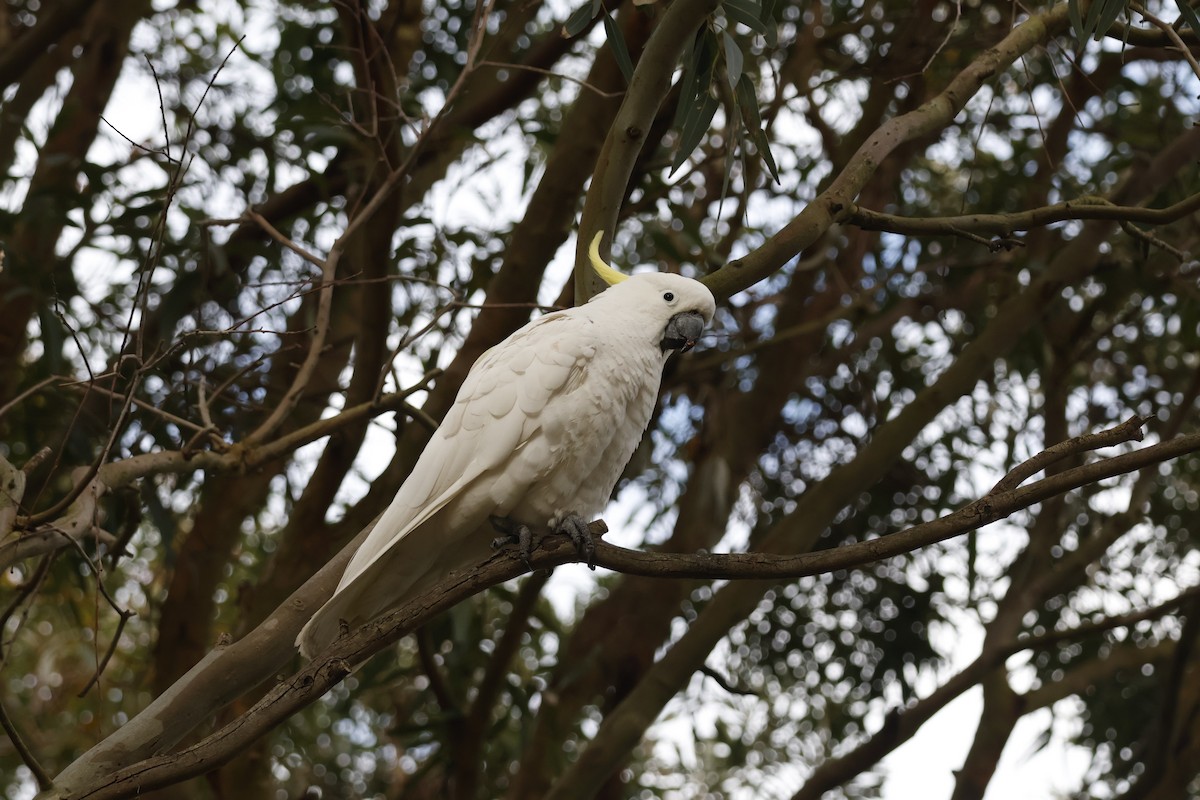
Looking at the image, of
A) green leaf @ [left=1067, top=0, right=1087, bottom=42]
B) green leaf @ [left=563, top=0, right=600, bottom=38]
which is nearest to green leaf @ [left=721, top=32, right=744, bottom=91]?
green leaf @ [left=563, top=0, right=600, bottom=38]

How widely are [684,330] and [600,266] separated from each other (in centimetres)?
20

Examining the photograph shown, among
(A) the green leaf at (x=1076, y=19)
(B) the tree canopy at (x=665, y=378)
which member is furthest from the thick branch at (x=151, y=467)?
(A) the green leaf at (x=1076, y=19)

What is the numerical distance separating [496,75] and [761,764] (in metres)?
→ 2.80

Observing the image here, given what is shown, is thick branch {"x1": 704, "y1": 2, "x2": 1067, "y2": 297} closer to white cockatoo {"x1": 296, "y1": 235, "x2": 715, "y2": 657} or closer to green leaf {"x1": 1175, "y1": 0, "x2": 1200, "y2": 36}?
white cockatoo {"x1": 296, "y1": 235, "x2": 715, "y2": 657}

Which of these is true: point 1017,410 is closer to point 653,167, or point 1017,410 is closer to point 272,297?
point 653,167

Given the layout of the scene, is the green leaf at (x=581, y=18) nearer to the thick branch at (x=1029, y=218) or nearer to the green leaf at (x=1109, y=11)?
the thick branch at (x=1029, y=218)

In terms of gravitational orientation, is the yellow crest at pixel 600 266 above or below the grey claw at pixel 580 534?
above

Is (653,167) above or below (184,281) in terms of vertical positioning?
above

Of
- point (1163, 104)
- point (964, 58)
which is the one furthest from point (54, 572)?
point (1163, 104)

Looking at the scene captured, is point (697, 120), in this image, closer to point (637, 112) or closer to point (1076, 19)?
point (637, 112)

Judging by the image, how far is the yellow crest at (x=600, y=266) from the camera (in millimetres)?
2125

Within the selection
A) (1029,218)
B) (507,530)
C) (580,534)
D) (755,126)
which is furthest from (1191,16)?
(507,530)

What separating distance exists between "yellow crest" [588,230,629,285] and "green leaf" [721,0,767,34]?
0.46m

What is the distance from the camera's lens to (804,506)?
2.85m
